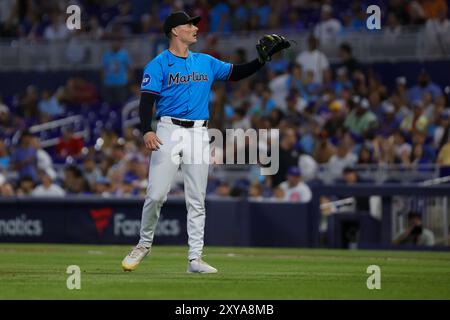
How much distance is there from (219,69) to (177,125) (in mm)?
813

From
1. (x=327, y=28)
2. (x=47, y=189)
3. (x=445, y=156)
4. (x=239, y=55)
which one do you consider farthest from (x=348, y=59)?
(x=47, y=189)

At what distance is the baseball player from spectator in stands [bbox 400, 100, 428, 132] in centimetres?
984

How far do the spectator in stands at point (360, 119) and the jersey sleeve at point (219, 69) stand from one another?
32.4 feet

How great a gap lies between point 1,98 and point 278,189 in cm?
1032

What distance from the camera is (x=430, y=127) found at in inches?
Answer: 814

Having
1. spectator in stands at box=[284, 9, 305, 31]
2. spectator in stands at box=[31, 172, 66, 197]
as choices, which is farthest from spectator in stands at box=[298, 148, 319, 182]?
spectator in stands at box=[284, 9, 305, 31]

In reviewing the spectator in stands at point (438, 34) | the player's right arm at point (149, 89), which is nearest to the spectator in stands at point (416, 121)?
the spectator in stands at point (438, 34)

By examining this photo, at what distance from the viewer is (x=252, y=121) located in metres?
22.0

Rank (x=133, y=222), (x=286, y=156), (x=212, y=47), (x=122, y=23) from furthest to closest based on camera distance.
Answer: (x=122, y=23) < (x=212, y=47) < (x=286, y=156) < (x=133, y=222)

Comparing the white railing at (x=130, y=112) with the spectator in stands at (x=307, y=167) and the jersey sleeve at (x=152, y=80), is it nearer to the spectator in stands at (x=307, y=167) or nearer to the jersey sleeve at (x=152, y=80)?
the spectator in stands at (x=307, y=167)

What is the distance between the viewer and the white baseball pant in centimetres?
1113

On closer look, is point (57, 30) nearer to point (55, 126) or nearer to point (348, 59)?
point (55, 126)

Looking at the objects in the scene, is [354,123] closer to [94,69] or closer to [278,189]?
[278,189]

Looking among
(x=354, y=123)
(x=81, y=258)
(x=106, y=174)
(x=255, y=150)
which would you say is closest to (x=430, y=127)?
(x=354, y=123)
